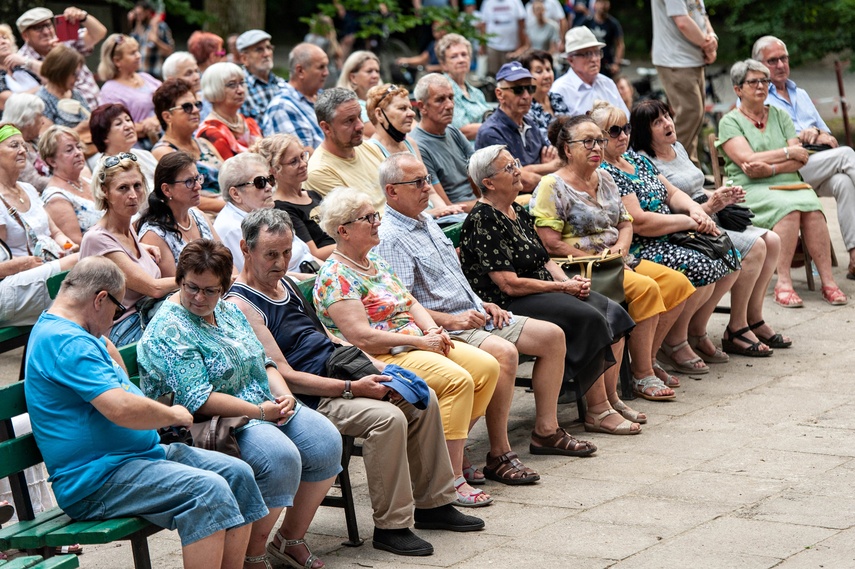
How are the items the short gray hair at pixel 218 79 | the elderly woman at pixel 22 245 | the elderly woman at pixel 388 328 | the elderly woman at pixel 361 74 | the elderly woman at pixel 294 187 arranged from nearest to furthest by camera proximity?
the elderly woman at pixel 388 328 → the elderly woman at pixel 22 245 → the elderly woman at pixel 294 187 → the short gray hair at pixel 218 79 → the elderly woman at pixel 361 74

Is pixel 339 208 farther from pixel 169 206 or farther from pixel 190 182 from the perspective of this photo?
pixel 169 206

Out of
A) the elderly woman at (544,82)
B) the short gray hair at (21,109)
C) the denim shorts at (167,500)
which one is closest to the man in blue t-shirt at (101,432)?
the denim shorts at (167,500)

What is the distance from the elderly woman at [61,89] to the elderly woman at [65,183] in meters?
1.66

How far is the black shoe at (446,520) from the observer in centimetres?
498

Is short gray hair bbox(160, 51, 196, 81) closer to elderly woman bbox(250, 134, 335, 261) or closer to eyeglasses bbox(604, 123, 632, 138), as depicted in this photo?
elderly woman bbox(250, 134, 335, 261)

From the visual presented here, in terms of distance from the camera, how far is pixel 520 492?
5.45m

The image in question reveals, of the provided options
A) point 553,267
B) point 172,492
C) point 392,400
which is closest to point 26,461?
point 172,492

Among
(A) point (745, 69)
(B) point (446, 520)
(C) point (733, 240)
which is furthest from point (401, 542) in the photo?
(A) point (745, 69)

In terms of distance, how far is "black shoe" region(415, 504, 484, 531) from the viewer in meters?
4.98

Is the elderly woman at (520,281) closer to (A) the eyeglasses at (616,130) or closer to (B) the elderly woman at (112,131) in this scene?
(A) the eyeglasses at (616,130)

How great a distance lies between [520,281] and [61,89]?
3.92m

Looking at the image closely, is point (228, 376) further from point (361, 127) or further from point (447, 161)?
point (447, 161)

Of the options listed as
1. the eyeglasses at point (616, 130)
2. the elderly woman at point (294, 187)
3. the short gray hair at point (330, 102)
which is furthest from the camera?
the eyeglasses at point (616, 130)

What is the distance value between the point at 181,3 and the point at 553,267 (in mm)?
12402
